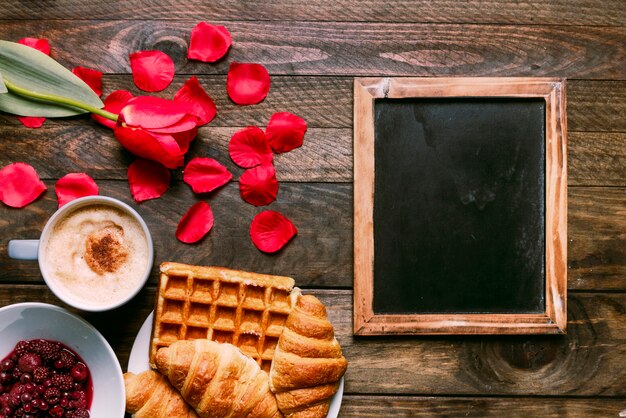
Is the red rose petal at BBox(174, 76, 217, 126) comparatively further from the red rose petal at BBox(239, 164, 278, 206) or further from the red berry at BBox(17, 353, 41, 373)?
the red berry at BBox(17, 353, 41, 373)

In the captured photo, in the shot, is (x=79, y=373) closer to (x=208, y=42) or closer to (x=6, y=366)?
(x=6, y=366)

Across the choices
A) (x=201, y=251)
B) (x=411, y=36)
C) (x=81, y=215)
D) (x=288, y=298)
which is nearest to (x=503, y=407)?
(x=288, y=298)

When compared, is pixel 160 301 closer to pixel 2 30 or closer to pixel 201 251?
pixel 201 251

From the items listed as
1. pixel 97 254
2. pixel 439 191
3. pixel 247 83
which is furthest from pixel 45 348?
pixel 439 191

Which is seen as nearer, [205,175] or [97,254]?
[97,254]

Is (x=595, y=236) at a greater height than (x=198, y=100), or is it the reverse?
(x=198, y=100)

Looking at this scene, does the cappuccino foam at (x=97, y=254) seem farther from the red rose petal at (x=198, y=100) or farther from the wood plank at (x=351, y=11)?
the wood plank at (x=351, y=11)
